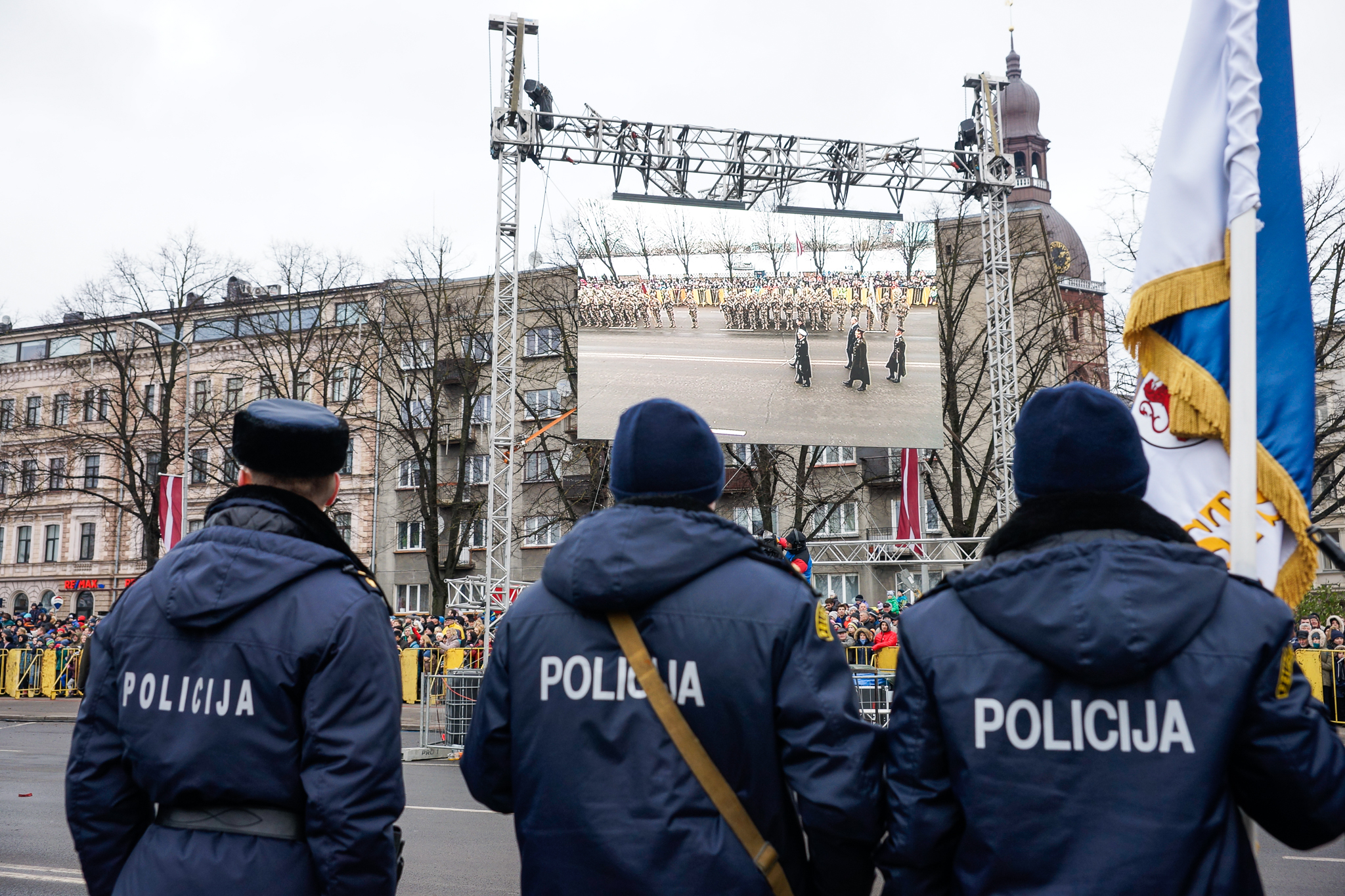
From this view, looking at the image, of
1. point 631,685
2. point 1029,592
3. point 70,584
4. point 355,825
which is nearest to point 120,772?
point 355,825

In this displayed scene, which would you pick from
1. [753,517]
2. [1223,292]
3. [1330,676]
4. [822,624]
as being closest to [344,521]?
[753,517]

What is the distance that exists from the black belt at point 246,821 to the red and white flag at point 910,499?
815 inches

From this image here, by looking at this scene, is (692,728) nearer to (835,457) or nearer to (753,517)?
(753,517)

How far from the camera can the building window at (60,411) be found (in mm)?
51438

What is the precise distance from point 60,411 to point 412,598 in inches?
895

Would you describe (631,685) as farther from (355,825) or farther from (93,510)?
(93,510)

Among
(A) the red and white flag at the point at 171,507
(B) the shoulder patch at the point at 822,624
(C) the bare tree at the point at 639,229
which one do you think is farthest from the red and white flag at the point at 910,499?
(B) the shoulder patch at the point at 822,624

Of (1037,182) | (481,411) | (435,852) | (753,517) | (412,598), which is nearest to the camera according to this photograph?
(435,852)

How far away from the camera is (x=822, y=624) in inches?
111

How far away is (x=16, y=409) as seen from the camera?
53.5 metres

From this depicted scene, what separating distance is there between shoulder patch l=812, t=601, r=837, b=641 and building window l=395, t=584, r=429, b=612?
4225 cm

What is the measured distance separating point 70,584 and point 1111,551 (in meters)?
56.6

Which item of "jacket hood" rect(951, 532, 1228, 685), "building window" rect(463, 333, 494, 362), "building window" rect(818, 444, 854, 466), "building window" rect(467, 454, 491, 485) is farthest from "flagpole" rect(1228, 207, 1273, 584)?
"building window" rect(467, 454, 491, 485)

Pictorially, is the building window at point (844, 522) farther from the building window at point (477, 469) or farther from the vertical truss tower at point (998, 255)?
the vertical truss tower at point (998, 255)
